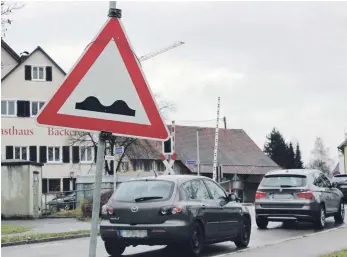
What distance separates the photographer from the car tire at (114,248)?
1368 cm

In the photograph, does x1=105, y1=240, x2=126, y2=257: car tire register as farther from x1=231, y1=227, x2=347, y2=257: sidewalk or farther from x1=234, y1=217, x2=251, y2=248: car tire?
x1=234, y1=217, x2=251, y2=248: car tire

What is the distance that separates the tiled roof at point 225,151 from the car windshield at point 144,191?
58955 mm

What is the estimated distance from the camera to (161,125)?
16.1 ft

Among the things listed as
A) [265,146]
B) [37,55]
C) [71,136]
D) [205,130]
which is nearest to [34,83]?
[37,55]

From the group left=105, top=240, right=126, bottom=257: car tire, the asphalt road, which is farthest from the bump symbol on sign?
the asphalt road

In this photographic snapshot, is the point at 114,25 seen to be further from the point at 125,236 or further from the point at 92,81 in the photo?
the point at 125,236

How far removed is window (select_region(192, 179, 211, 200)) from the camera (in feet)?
45.8

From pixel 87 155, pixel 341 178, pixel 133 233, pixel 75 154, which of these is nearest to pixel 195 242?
pixel 133 233

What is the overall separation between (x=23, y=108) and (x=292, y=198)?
43.1 meters

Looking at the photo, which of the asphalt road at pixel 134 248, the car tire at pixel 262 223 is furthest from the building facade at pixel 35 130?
the asphalt road at pixel 134 248

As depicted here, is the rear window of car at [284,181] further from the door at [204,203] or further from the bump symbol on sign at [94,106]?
the bump symbol on sign at [94,106]

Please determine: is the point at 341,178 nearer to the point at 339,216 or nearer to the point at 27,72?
the point at 339,216

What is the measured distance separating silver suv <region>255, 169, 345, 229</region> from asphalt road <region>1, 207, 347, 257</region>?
0.48 meters

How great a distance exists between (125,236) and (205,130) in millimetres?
72065
